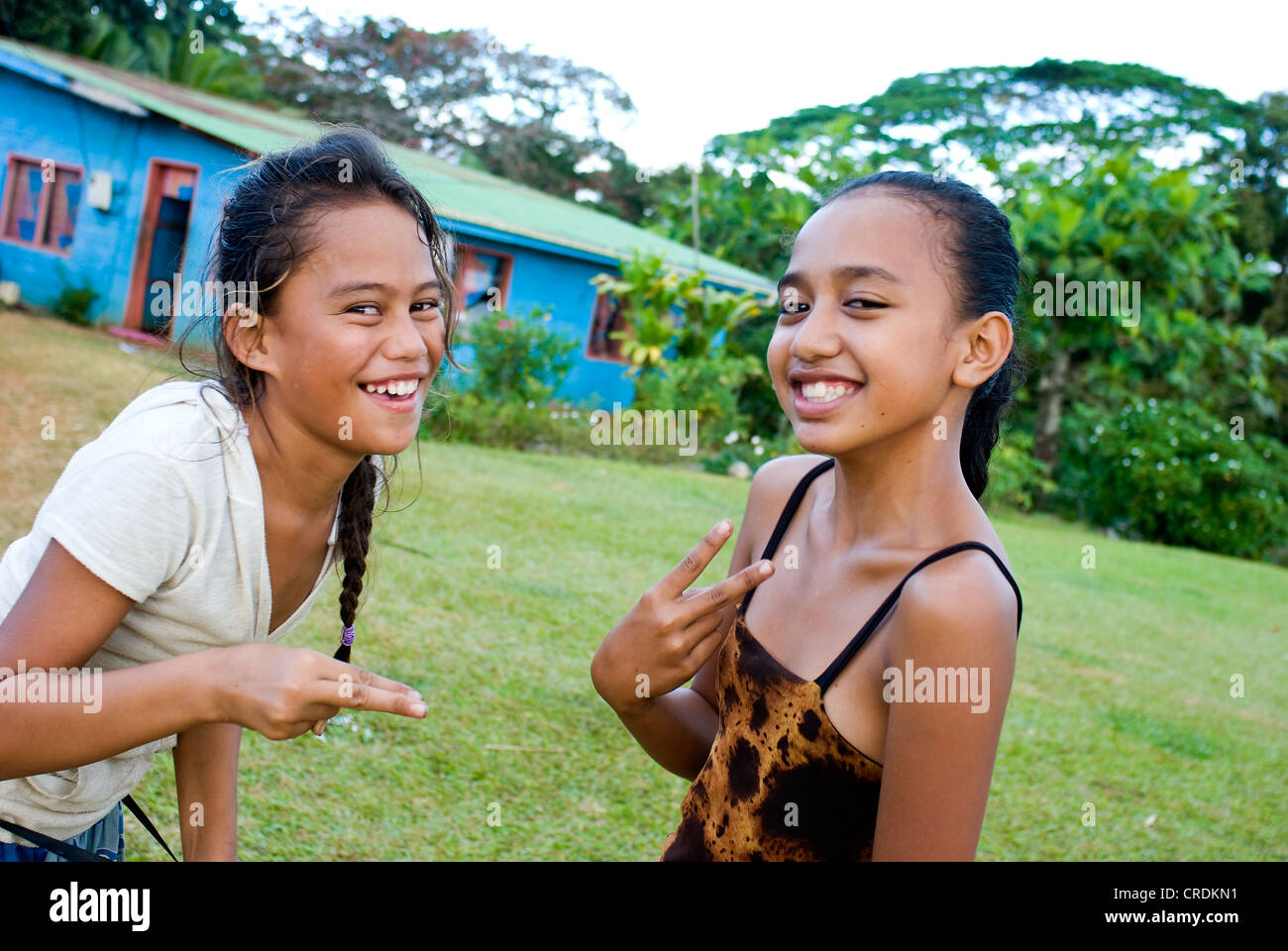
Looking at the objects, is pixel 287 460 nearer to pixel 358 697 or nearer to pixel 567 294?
pixel 358 697

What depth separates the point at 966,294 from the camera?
1742 millimetres

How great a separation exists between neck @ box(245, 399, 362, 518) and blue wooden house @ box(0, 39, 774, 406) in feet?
38.0

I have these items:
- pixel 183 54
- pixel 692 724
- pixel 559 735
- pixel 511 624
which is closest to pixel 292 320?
pixel 692 724

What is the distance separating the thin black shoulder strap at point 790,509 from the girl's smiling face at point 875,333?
308mm

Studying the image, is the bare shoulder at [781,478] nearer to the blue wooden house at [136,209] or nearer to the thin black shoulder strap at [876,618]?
the thin black shoulder strap at [876,618]

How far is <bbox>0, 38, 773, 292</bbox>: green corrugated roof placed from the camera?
13.4 meters

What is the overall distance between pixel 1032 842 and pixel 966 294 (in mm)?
2800

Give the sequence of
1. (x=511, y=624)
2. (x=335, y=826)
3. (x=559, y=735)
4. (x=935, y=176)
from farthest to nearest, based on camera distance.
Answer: (x=511, y=624)
(x=559, y=735)
(x=335, y=826)
(x=935, y=176)

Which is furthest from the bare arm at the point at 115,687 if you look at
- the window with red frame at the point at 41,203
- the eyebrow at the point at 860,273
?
the window with red frame at the point at 41,203

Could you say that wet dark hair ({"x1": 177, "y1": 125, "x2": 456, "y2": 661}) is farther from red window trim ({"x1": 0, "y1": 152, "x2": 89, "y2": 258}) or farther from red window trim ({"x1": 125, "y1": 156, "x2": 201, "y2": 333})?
red window trim ({"x1": 0, "y1": 152, "x2": 89, "y2": 258})

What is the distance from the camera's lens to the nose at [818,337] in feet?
5.58

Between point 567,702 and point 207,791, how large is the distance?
7.86 feet

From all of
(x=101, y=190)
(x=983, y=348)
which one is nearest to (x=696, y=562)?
(x=983, y=348)
